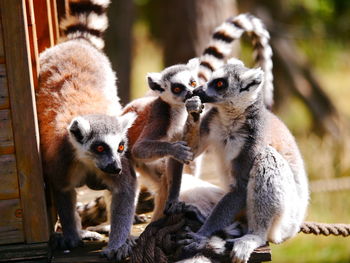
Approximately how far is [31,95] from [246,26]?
2.58 meters

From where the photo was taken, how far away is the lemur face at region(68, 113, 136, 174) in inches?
174

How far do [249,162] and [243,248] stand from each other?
644 millimetres

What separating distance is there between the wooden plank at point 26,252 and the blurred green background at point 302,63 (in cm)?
573

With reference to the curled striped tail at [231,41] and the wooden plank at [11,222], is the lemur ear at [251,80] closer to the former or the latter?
the curled striped tail at [231,41]

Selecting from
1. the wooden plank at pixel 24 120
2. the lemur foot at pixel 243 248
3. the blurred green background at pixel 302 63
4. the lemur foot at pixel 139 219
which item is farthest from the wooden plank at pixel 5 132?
the blurred green background at pixel 302 63

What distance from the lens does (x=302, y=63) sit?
47.2ft

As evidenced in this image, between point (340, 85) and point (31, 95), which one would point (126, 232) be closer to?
point (31, 95)

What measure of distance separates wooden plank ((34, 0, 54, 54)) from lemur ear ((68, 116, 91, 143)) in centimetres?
134

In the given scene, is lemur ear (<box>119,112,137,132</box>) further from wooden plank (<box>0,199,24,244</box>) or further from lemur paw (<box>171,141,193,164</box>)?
wooden plank (<box>0,199,24,244</box>)

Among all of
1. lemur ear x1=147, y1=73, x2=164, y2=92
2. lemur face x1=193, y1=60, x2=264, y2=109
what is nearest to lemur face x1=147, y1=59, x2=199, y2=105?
lemur ear x1=147, y1=73, x2=164, y2=92

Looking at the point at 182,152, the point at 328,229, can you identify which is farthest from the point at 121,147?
the point at 328,229

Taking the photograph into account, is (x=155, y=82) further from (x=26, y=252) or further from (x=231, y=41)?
(x=26, y=252)

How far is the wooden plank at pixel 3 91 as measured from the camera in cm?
429

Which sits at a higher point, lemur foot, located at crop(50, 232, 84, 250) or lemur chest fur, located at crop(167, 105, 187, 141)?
lemur chest fur, located at crop(167, 105, 187, 141)
